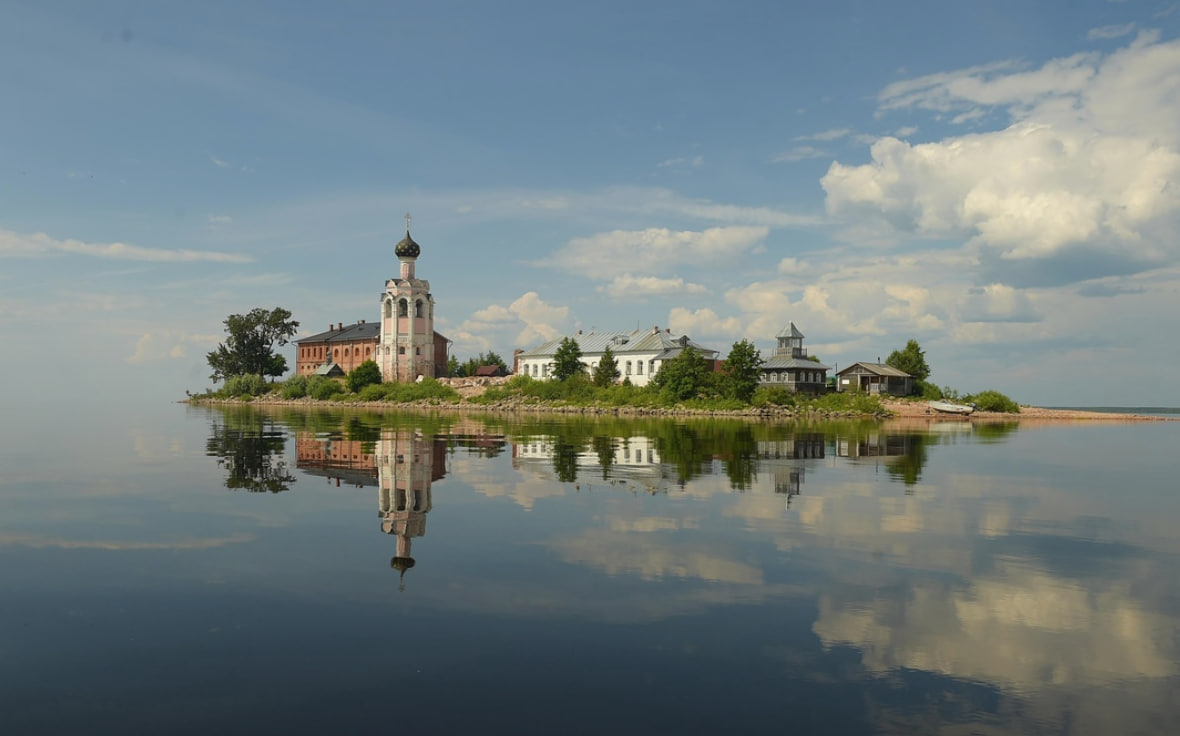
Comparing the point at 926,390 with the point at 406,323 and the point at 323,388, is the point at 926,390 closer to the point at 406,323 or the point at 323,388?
the point at 406,323

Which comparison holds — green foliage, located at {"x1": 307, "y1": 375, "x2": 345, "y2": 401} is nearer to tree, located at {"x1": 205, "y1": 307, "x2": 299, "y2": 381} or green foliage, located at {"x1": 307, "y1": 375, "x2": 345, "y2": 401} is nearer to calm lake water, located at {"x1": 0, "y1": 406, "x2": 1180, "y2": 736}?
tree, located at {"x1": 205, "y1": 307, "x2": 299, "y2": 381}

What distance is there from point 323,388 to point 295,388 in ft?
19.3

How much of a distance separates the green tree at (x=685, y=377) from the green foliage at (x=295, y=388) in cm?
Answer: 6156

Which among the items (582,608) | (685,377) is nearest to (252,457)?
(582,608)

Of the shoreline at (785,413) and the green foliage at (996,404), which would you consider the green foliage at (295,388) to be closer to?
the shoreline at (785,413)

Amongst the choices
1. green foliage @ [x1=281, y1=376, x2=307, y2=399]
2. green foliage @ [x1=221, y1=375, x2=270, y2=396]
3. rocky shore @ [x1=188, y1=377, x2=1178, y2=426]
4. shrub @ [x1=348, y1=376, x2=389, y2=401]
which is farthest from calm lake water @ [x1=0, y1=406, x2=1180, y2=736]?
green foliage @ [x1=221, y1=375, x2=270, y2=396]

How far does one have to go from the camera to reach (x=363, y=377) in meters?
118

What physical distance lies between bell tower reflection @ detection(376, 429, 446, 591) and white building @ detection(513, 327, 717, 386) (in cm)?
6504

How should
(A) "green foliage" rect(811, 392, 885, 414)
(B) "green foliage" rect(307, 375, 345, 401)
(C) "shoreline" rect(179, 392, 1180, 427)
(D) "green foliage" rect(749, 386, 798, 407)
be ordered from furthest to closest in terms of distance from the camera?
(B) "green foliage" rect(307, 375, 345, 401)
(D) "green foliage" rect(749, 386, 798, 407)
(A) "green foliage" rect(811, 392, 885, 414)
(C) "shoreline" rect(179, 392, 1180, 427)

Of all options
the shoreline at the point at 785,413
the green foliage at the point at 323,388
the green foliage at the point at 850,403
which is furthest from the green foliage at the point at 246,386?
the green foliage at the point at 850,403

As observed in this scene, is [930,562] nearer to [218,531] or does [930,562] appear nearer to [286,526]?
[286,526]

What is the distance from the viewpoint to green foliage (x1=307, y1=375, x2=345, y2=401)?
4589 inches

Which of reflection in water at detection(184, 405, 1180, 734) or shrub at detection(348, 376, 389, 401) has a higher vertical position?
shrub at detection(348, 376, 389, 401)

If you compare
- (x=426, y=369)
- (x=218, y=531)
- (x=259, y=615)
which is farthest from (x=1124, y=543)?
(x=426, y=369)
